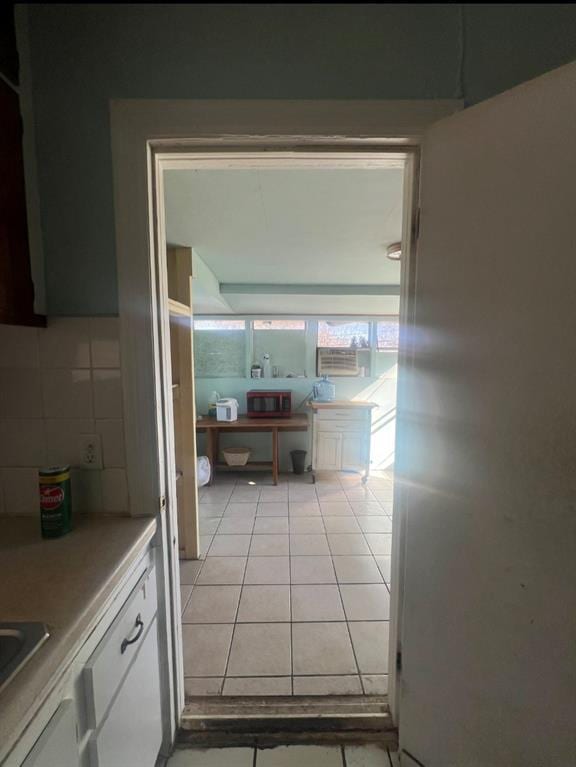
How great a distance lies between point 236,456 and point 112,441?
9.72 ft

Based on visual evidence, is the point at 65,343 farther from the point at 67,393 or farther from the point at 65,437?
the point at 65,437

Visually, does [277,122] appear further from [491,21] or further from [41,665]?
[41,665]

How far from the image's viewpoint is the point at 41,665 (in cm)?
56

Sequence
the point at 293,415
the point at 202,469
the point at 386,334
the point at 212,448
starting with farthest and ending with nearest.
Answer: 1. the point at 386,334
2. the point at 293,415
3. the point at 212,448
4. the point at 202,469

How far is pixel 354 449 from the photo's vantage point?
3762 millimetres

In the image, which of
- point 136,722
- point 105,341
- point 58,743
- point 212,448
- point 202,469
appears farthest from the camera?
point 212,448

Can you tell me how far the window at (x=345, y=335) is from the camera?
166 inches

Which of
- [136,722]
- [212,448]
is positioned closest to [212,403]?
[212,448]

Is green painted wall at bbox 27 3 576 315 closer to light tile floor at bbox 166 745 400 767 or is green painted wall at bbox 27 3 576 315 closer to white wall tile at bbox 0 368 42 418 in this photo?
white wall tile at bbox 0 368 42 418

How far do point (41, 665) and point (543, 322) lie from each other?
3.87 ft

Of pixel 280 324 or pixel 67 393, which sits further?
pixel 280 324

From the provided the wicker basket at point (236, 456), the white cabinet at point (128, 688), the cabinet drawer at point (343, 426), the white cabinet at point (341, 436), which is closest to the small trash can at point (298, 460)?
the white cabinet at point (341, 436)

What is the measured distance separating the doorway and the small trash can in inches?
5.1

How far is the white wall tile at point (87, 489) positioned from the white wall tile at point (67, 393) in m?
0.19
